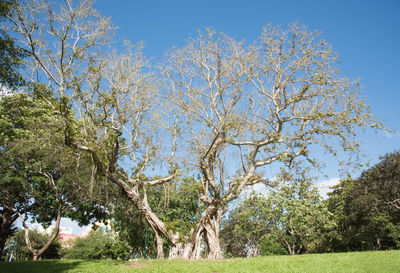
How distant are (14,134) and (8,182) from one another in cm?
320

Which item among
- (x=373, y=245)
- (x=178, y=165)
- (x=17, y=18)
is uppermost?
(x=17, y=18)

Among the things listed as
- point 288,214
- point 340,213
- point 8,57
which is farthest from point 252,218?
point 8,57

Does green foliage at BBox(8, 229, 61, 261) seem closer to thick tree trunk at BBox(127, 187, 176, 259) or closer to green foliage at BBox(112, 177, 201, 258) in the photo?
green foliage at BBox(112, 177, 201, 258)

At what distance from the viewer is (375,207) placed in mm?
23516

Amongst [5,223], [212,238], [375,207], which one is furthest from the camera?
[375,207]

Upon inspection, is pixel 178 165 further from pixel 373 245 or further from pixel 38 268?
pixel 373 245

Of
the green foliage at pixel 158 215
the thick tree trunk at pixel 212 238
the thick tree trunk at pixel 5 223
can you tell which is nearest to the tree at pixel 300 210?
the green foliage at pixel 158 215

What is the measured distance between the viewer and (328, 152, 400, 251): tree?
2284 centimetres

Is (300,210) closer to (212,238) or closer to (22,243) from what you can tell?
(212,238)

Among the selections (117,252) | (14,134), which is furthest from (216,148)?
(117,252)

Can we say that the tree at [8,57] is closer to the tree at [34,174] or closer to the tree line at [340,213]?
the tree at [34,174]

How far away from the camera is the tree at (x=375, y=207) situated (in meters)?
22.8

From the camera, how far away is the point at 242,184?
14.1 meters

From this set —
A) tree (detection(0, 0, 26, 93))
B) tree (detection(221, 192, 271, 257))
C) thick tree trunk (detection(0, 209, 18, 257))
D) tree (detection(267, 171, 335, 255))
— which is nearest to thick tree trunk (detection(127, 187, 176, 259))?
tree (detection(0, 0, 26, 93))
